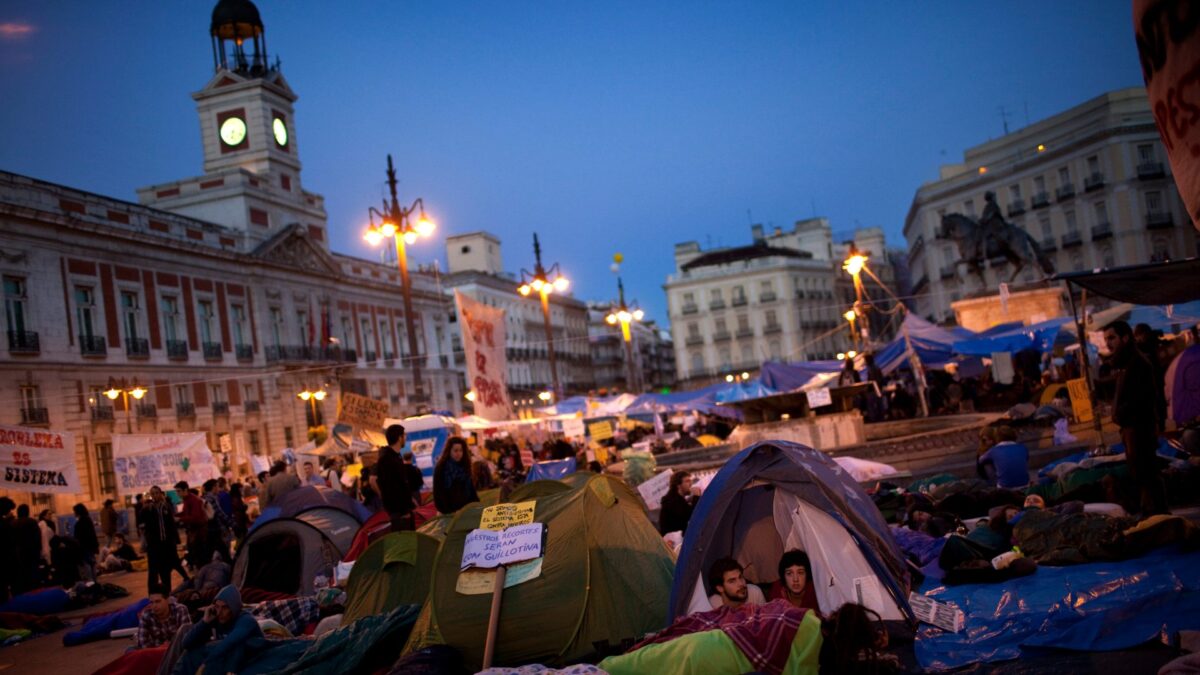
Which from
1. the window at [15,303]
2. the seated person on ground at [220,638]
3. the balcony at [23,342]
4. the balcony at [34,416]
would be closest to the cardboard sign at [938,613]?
the seated person on ground at [220,638]

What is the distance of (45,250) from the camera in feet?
103

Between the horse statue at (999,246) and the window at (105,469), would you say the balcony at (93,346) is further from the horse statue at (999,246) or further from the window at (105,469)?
the horse statue at (999,246)

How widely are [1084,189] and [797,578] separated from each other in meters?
51.5

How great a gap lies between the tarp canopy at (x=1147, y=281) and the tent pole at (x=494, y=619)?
18.6 feet

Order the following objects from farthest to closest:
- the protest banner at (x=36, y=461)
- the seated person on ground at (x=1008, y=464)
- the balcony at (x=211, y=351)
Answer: the balcony at (x=211, y=351)
the protest banner at (x=36, y=461)
the seated person on ground at (x=1008, y=464)

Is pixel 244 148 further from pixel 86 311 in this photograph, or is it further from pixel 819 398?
pixel 819 398

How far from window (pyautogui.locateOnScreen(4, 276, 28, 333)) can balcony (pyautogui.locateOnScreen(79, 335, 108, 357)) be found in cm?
222

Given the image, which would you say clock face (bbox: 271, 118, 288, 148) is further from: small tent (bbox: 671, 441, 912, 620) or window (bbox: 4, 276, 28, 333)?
small tent (bbox: 671, 441, 912, 620)

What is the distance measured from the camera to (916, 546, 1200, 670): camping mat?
6531 mm

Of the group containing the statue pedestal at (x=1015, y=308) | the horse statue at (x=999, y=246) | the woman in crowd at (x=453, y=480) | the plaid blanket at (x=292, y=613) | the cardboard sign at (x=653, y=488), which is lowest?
the plaid blanket at (x=292, y=613)

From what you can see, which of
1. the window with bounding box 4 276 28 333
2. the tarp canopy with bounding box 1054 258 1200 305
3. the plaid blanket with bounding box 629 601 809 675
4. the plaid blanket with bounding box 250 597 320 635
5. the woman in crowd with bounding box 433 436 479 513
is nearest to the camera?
the plaid blanket with bounding box 629 601 809 675

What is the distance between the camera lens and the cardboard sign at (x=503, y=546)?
7977mm

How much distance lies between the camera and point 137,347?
35.0 meters

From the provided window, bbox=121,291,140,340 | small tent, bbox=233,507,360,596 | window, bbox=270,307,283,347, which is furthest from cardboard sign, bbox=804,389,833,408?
window, bbox=270,307,283,347
